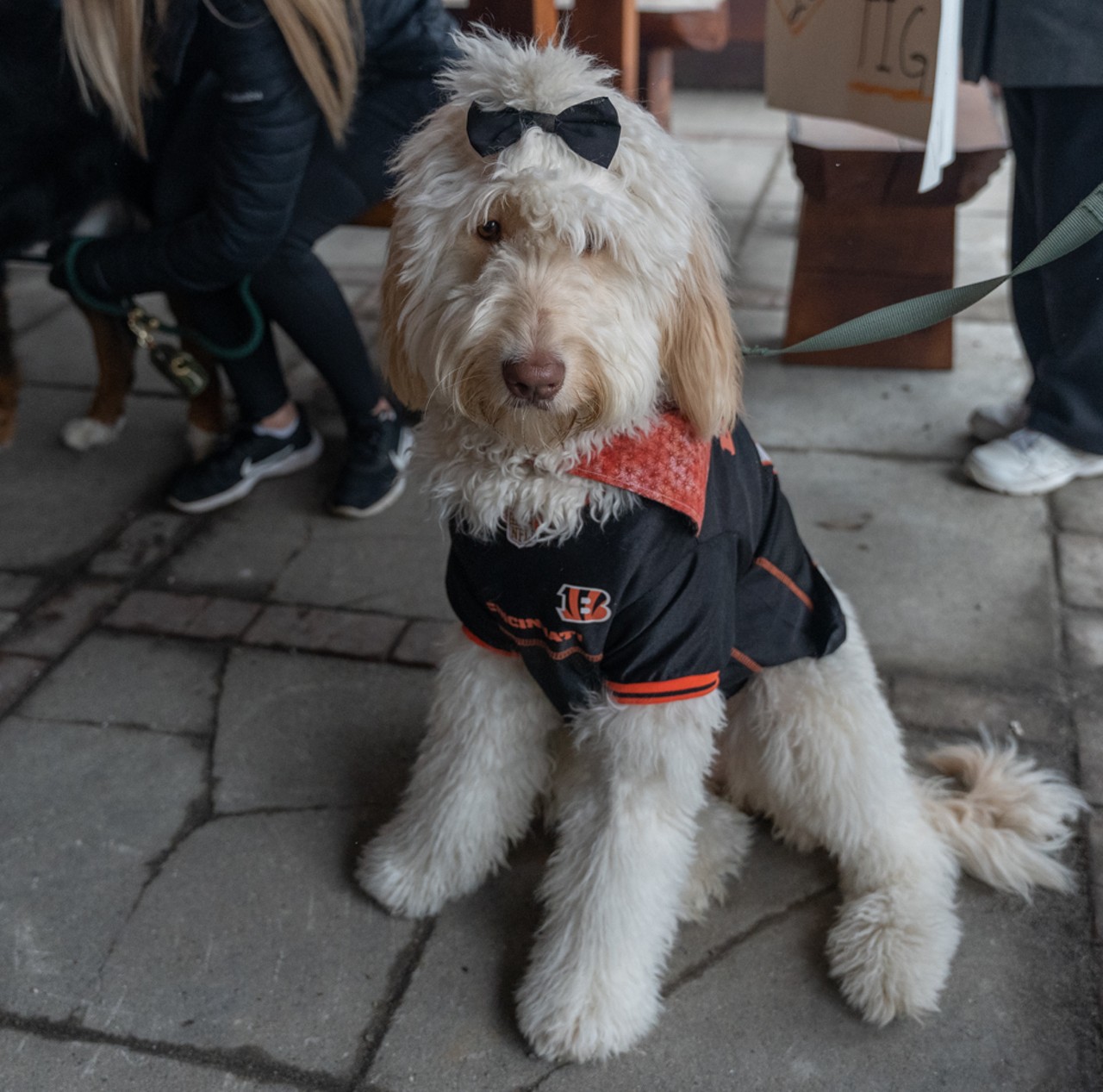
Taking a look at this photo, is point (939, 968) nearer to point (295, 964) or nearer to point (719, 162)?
point (295, 964)

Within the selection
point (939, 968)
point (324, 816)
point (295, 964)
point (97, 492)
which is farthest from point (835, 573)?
point (97, 492)

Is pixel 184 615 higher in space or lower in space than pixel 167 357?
lower

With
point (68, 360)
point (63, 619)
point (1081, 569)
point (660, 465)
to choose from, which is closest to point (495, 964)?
point (660, 465)

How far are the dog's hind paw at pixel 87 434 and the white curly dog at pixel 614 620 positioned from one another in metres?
1.93

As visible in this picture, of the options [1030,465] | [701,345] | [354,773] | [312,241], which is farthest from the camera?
[1030,465]

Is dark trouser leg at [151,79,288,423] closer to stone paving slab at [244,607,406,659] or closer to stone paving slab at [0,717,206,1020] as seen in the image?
stone paving slab at [244,607,406,659]

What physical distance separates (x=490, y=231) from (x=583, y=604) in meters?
0.52

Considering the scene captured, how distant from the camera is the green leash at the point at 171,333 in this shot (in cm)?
271

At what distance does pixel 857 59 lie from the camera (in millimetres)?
2529

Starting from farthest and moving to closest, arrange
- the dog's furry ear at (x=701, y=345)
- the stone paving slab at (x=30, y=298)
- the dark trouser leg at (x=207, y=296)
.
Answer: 1. the stone paving slab at (x=30, y=298)
2. the dark trouser leg at (x=207, y=296)
3. the dog's furry ear at (x=701, y=345)

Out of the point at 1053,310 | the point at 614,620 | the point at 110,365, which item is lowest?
the point at 110,365

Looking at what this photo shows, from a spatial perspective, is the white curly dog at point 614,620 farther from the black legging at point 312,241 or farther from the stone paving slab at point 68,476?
the stone paving slab at point 68,476

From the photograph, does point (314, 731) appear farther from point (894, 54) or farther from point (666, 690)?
point (894, 54)

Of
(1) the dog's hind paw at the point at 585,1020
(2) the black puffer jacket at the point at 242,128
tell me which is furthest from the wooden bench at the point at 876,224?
(1) the dog's hind paw at the point at 585,1020
